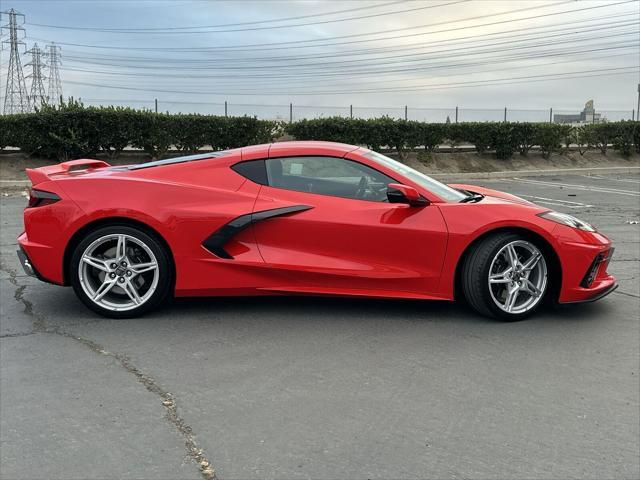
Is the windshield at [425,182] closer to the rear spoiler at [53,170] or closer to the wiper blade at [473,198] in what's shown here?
the wiper blade at [473,198]

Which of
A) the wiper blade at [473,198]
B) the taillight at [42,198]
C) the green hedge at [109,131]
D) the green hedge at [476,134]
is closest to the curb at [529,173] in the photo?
the green hedge at [476,134]

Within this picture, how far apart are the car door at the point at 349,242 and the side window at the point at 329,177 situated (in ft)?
0.22

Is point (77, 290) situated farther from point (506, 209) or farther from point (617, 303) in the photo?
point (617, 303)

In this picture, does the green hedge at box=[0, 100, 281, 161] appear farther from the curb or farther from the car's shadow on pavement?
the car's shadow on pavement

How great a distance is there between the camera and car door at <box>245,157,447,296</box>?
425 cm

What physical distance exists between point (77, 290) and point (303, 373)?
6.46ft

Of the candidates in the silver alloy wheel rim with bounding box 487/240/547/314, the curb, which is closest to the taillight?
the silver alloy wheel rim with bounding box 487/240/547/314

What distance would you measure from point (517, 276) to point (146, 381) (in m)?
2.69

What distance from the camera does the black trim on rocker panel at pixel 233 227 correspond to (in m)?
4.26

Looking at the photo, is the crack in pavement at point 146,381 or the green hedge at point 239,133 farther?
the green hedge at point 239,133

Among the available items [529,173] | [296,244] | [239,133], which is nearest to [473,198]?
[296,244]

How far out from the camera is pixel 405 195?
13.8 ft

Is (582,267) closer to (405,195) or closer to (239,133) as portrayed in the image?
(405,195)

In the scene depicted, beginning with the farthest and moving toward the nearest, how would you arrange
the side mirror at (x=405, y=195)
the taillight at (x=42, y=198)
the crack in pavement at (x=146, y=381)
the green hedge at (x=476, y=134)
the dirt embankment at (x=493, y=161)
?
the dirt embankment at (x=493, y=161)
the green hedge at (x=476, y=134)
the taillight at (x=42, y=198)
the side mirror at (x=405, y=195)
the crack in pavement at (x=146, y=381)
